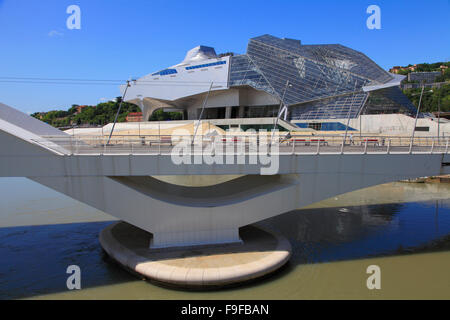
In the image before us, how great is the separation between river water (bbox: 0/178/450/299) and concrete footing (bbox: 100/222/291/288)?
0.46 m

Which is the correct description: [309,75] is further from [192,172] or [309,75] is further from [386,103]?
[192,172]

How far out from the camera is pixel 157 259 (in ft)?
33.7

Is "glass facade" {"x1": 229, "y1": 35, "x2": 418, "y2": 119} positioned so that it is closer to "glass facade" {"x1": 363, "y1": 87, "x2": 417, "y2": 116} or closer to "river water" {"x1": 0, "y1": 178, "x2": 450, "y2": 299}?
"glass facade" {"x1": 363, "y1": 87, "x2": 417, "y2": 116}

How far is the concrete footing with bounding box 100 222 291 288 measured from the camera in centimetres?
944

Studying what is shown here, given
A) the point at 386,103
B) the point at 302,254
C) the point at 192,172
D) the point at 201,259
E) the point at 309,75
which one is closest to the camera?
the point at 201,259

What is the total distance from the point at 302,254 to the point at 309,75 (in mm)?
38485

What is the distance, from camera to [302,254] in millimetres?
12445

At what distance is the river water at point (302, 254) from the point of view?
971 centimetres

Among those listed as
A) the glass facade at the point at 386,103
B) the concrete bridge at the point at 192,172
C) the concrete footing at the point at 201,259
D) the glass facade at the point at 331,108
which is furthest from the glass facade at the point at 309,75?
the concrete footing at the point at 201,259

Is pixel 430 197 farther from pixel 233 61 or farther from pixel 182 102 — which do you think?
pixel 182 102

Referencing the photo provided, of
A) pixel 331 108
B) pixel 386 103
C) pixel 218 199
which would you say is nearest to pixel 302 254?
pixel 218 199

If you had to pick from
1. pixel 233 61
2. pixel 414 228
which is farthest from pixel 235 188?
pixel 233 61

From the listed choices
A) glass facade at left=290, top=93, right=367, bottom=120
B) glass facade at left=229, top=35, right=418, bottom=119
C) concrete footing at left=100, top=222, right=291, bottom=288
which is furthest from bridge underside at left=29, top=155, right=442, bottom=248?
glass facade at left=229, top=35, right=418, bottom=119

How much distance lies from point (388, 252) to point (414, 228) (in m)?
4.46
